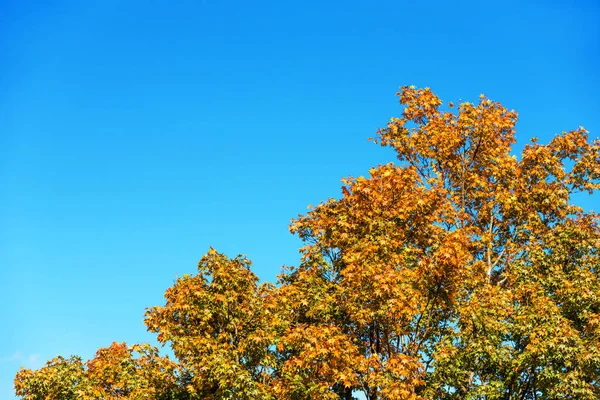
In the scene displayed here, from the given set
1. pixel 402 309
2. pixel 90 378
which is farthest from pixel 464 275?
pixel 90 378

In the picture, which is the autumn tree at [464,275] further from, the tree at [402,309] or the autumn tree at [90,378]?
the autumn tree at [90,378]

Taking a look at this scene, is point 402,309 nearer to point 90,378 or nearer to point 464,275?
point 464,275

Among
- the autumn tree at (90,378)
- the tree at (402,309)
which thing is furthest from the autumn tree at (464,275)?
the autumn tree at (90,378)

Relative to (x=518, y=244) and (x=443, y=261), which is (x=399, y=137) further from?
(x=443, y=261)

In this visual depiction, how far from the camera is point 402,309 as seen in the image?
64.0 ft

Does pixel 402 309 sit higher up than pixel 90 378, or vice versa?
pixel 90 378

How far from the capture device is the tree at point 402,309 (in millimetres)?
19625

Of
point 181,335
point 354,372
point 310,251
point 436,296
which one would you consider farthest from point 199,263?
point 436,296

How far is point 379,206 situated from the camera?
23.1 meters

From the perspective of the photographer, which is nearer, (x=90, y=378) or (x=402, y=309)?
(x=402, y=309)

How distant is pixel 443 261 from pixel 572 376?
558 cm

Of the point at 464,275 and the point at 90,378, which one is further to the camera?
the point at 90,378

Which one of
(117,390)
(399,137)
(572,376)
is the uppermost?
(399,137)

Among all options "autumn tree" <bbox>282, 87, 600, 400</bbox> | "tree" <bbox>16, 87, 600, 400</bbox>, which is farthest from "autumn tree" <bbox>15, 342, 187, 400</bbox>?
"autumn tree" <bbox>282, 87, 600, 400</bbox>
